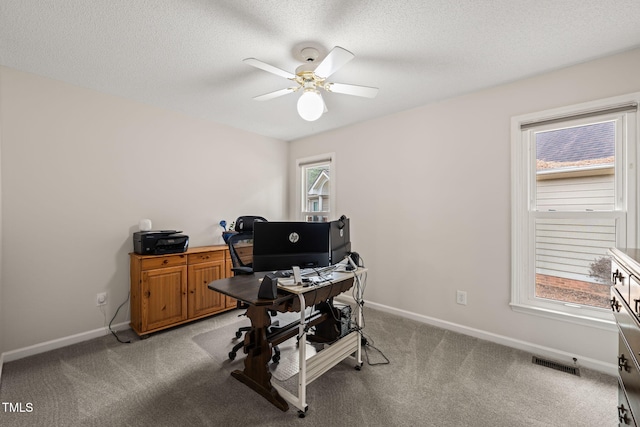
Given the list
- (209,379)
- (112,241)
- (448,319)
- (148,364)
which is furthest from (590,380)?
(112,241)

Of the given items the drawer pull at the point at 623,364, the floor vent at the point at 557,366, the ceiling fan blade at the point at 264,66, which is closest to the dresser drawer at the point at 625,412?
the drawer pull at the point at 623,364

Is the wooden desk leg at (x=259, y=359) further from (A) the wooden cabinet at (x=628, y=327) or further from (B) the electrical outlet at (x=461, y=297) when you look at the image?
(B) the electrical outlet at (x=461, y=297)

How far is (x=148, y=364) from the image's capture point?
2266mm

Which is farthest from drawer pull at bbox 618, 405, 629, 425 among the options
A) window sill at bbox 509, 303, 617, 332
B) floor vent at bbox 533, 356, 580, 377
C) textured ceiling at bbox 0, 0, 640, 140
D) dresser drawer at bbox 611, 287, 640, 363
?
textured ceiling at bbox 0, 0, 640, 140

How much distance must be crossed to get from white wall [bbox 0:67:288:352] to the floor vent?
387cm

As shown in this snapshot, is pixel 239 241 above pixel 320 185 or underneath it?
underneath

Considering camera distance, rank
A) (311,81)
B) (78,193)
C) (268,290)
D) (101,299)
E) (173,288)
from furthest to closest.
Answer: (173,288) < (101,299) < (78,193) < (311,81) < (268,290)

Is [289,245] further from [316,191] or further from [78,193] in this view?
[316,191]

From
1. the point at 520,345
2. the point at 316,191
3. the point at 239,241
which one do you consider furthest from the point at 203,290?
the point at 520,345

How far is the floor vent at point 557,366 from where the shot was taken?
2.15m

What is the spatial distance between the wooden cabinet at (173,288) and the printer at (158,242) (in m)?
0.06

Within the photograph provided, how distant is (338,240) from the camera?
2146 mm

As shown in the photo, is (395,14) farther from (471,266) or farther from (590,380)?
(590,380)

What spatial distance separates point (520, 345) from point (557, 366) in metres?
0.30
